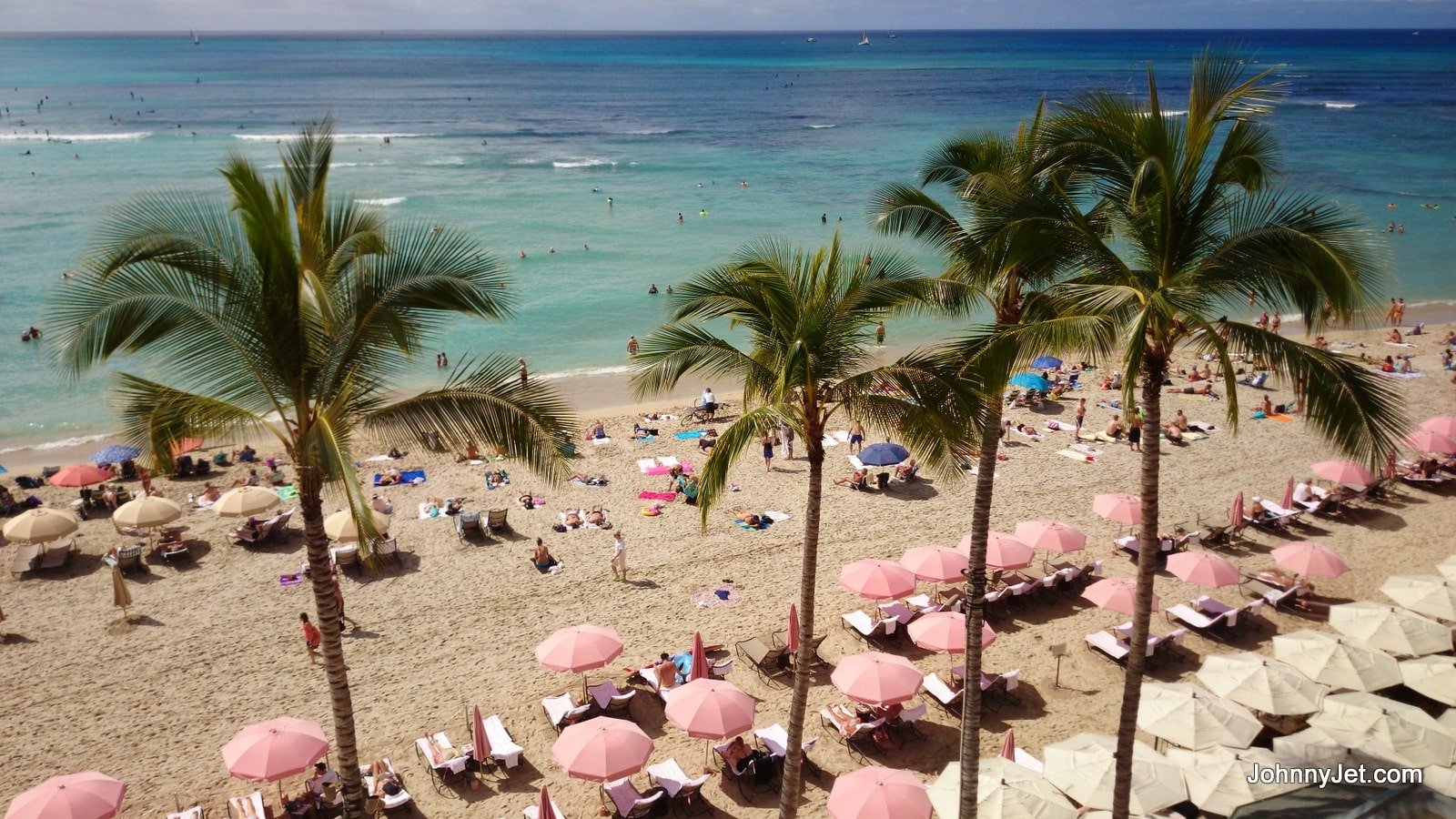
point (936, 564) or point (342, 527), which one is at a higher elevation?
point (936, 564)

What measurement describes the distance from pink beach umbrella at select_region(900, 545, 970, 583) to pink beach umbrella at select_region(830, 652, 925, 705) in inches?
110

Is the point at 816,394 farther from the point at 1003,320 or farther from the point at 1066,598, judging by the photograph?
the point at 1066,598

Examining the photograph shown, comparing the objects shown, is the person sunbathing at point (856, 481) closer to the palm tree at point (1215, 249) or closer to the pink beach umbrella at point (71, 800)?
the palm tree at point (1215, 249)

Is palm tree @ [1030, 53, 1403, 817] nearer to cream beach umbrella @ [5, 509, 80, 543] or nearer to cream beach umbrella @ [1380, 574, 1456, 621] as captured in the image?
cream beach umbrella @ [1380, 574, 1456, 621]

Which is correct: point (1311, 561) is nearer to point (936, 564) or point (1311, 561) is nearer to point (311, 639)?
point (936, 564)

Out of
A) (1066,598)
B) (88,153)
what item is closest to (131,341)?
(1066,598)

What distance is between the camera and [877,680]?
12.1 meters

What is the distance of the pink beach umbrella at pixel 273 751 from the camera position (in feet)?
35.8

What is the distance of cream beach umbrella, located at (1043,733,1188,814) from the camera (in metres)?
9.97

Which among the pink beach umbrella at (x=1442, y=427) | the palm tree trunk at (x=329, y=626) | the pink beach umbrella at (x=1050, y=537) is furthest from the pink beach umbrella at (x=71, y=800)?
the pink beach umbrella at (x=1442, y=427)

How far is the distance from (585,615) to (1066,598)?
7930mm

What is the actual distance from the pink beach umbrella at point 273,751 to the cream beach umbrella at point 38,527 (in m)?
9.27

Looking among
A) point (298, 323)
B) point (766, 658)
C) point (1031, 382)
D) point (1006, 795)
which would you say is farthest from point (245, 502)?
point (1031, 382)

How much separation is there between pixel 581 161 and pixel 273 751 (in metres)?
69.9
